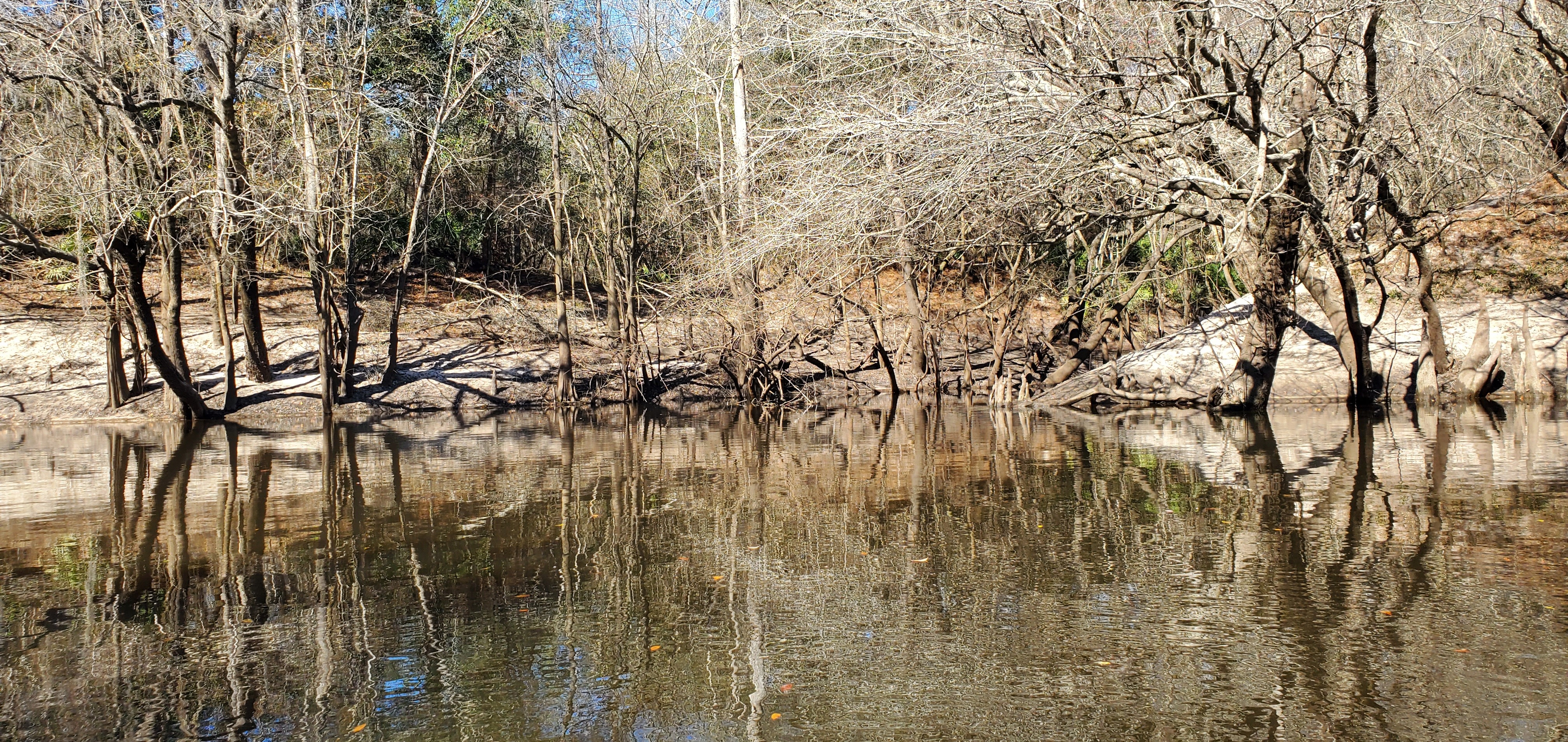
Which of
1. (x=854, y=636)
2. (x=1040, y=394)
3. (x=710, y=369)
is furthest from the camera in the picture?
(x=710, y=369)

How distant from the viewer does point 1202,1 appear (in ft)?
35.6

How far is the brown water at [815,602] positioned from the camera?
4.31 m

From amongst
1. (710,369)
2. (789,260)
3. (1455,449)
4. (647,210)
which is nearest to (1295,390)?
(1455,449)

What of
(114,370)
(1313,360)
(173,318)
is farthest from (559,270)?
(1313,360)

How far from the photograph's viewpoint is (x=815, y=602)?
5.88m

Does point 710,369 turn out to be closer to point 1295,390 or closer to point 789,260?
point 789,260

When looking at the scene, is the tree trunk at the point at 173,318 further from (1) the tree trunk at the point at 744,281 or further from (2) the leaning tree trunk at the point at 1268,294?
(2) the leaning tree trunk at the point at 1268,294

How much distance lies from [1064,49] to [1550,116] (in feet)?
32.7

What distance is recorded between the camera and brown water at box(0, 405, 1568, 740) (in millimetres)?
4309

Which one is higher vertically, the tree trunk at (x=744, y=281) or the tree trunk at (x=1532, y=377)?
the tree trunk at (x=744, y=281)

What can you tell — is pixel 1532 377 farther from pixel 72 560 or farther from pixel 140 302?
pixel 140 302

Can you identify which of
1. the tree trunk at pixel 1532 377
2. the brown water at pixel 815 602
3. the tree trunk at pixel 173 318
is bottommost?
the brown water at pixel 815 602

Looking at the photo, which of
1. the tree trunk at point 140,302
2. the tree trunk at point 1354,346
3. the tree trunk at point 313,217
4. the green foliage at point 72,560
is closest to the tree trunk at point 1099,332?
the tree trunk at point 1354,346

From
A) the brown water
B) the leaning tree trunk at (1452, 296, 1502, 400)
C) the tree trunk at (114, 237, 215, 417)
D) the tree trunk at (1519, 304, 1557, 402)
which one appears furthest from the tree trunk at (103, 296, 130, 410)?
the tree trunk at (1519, 304, 1557, 402)
